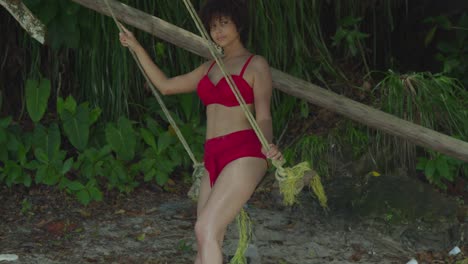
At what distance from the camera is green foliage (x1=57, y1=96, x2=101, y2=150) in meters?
5.76

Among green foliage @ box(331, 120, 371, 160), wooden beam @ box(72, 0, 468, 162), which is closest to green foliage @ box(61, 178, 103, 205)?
wooden beam @ box(72, 0, 468, 162)

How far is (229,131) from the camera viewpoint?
Result: 12.3 ft

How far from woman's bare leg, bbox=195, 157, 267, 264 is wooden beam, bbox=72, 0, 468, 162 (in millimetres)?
850

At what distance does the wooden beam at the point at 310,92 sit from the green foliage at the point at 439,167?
3.29 feet

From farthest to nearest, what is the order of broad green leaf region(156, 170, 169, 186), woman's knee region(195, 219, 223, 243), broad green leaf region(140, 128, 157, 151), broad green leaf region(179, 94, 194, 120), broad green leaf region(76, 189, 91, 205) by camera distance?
1. broad green leaf region(179, 94, 194, 120)
2. broad green leaf region(140, 128, 157, 151)
3. broad green leaf region(156, 170, 169, 186)
4. broad green leaf region(76, 189, 91, 205)
5. woman's knee region(195, 219, 223, 243)

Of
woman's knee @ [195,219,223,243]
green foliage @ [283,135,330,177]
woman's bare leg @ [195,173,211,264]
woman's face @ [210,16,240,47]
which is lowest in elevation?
green foliage @ [283,135,330,177]

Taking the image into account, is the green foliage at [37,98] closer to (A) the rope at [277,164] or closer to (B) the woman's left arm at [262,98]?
(A) the rope at [277,164]

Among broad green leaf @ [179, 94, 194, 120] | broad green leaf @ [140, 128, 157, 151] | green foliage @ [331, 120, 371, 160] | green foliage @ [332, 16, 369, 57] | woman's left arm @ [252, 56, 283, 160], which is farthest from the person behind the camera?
green foliage @ [332, 16, 369, 57]

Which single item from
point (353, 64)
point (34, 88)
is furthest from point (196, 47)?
point (353, 64)

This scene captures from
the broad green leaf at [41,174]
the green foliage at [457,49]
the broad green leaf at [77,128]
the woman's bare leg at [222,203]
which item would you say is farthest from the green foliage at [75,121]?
the green foliage at [457,49]

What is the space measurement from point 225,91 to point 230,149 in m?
0.24

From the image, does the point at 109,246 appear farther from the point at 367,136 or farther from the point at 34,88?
the point at 367,136

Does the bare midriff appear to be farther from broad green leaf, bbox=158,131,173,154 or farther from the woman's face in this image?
broad green leaf, bbox=158,131,173,154

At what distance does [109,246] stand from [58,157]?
2.74 feet
